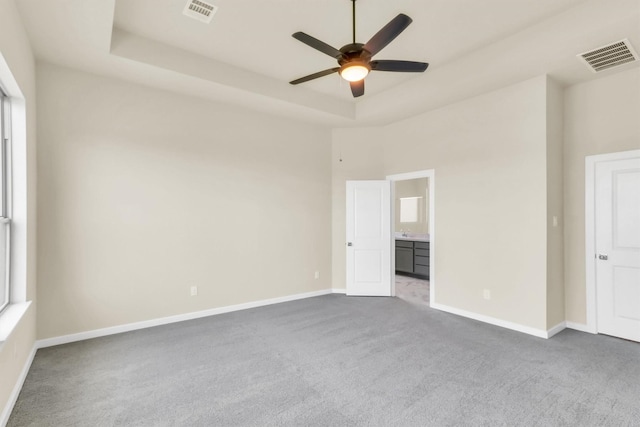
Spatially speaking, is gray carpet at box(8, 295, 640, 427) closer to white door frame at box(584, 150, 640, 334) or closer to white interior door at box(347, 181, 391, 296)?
white door frame at box(584, 150, 640, 334)

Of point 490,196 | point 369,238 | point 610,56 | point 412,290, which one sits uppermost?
point 610,56

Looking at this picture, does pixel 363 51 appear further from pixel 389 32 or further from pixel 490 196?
pixel 490 196

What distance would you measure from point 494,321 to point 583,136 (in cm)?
240

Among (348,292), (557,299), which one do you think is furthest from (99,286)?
(557,299)

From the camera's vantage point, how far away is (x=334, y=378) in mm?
2648

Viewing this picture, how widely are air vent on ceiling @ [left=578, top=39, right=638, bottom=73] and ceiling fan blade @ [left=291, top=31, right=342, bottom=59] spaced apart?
8.20ft

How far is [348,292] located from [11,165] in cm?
448

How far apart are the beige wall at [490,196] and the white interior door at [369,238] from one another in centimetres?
75

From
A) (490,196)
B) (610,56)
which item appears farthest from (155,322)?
(610,56)

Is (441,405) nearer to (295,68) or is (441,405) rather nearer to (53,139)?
(295,68)

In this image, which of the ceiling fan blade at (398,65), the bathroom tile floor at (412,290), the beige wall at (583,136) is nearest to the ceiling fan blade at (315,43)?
the ceiling fan blade at (398,65)

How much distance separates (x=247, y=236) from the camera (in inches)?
185

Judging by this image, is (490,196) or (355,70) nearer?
(355,70)

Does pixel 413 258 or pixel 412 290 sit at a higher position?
pixel 413 258
